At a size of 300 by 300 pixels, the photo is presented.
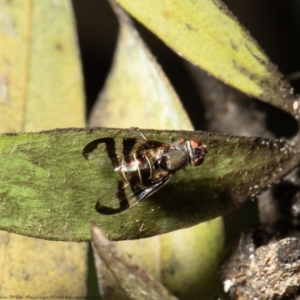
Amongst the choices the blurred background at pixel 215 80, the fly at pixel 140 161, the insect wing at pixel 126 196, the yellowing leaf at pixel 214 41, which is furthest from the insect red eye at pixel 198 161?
the blurred background at pixel 215 80

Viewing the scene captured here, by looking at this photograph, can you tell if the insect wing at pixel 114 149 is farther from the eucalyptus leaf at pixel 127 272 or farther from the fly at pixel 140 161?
the eucalyptus leaf at pixel 127 272

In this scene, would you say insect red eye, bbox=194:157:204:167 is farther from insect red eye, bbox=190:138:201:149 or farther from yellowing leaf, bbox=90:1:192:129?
yellowing leaf, bbox=90:1:192:129

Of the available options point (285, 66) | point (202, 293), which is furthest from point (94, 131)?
point (285, 66)

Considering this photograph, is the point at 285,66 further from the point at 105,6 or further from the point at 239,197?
the point at 239,197

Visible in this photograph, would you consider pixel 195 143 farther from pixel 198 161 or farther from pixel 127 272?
pixel 127 272

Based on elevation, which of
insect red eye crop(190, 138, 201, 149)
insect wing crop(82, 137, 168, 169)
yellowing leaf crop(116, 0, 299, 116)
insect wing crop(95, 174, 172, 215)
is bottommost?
insect wing crop(95, 174, 172, 215)

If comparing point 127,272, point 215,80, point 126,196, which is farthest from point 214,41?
point 127,272

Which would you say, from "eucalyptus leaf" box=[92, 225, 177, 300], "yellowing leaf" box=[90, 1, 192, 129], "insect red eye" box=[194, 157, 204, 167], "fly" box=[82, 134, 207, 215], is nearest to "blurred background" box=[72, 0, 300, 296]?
"yellowing leaf" box=[90, 1, 192, 129]
